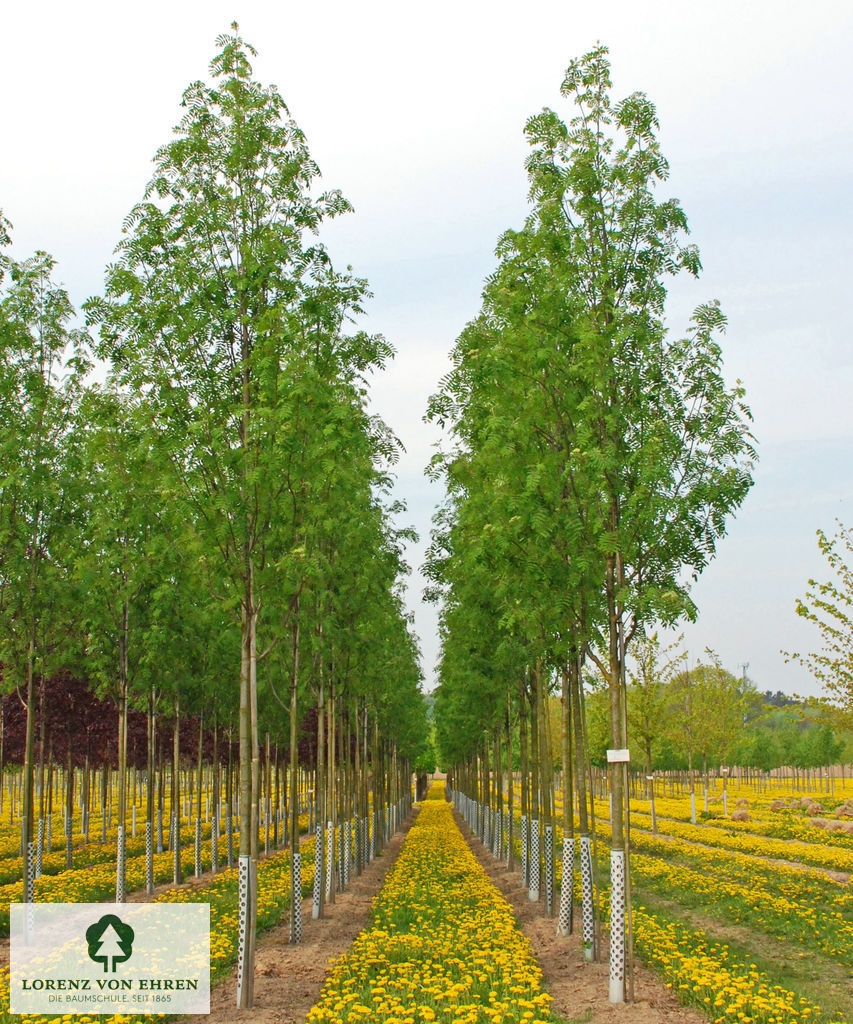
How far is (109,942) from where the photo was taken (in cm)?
1120

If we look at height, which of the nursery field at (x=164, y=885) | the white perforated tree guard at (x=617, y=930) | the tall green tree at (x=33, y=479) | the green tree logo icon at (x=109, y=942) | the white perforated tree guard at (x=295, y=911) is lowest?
the nursery field at (x=164, y=885)

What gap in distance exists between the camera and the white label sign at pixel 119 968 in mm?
9078

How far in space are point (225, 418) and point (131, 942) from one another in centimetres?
712

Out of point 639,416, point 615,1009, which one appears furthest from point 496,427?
point 615,1009

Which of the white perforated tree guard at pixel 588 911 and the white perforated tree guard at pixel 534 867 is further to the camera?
the white perforated tree guard at pixel 534 867

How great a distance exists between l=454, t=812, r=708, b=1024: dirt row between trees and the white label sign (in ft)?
13.5

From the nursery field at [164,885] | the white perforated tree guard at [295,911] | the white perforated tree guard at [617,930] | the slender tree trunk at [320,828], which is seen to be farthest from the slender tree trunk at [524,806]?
the white perforated tree guard at [617,930]

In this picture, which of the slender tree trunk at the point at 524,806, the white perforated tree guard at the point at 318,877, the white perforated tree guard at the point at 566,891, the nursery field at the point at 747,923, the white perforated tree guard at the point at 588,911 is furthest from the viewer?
the slender tree trunk at the point at 524,806

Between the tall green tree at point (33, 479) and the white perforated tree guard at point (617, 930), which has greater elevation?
the tall green tree at point (33, 479)

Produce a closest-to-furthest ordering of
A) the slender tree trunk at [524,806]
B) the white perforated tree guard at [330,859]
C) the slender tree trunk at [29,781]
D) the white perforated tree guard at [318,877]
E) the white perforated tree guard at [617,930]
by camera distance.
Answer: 1. the white perforated tree guard at [617,930]
2. the slender tree trunk at [29,781]
3. the white perforated tree guard at [318,877]
4. the white perforated tree guard at [330,859]
5. the slender tree trunk at [524,806]

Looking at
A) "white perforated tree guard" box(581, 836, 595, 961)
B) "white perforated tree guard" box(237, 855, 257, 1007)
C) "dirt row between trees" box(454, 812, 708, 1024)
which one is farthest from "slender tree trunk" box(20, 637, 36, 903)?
"white perforated tree guard" box(581, 836, 595, 961)

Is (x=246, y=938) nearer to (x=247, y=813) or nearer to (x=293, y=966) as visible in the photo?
(x=247, y=813)

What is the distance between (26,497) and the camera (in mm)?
14000

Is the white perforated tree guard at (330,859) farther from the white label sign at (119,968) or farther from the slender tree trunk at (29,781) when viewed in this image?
the slender tree trunk at (29,781)
